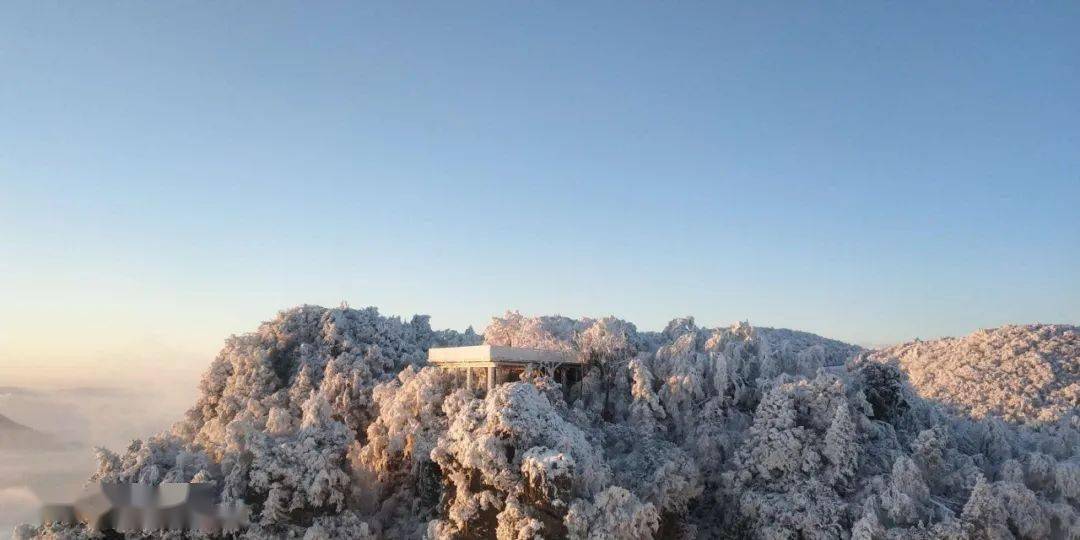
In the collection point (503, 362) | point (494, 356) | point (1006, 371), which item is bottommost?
point (1006, 371)

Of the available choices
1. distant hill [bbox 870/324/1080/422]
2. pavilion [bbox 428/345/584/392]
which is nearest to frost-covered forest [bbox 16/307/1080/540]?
pavilion [bbox 428/345/584/392]

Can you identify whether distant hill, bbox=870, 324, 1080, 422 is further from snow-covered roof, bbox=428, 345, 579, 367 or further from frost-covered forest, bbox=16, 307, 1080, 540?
snow-covered roof, bbox=428, 345, 579, 367

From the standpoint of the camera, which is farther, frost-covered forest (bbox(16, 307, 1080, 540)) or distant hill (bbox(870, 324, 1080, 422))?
distant hill (bbox(870, 324, 1080, 422))

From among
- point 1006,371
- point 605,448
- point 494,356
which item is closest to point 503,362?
point 494,356

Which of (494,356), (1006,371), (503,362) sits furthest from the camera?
(1006,371)

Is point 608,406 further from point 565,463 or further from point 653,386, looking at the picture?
point 565,463

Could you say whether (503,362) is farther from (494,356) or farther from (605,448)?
(605,448)
